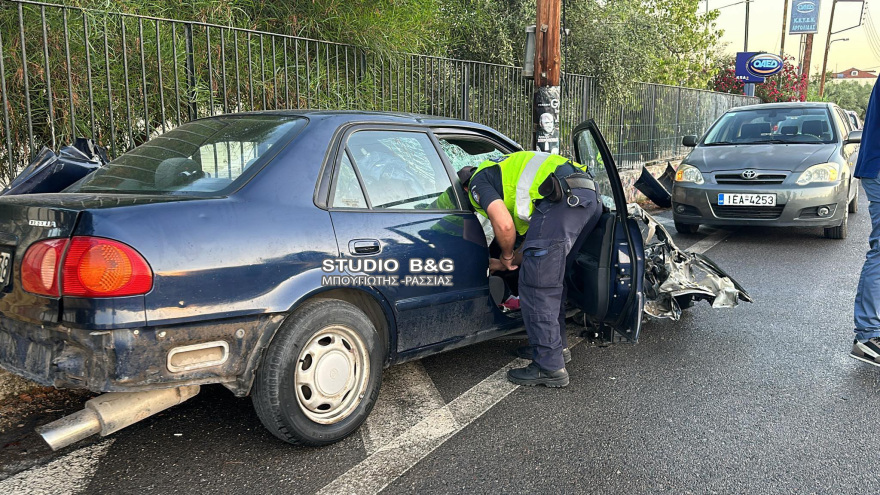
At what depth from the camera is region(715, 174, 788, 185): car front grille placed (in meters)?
7.58

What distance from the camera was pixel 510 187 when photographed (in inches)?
140

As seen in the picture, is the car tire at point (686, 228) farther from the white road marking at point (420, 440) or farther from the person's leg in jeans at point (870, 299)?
the white road marking at point (420, 440)

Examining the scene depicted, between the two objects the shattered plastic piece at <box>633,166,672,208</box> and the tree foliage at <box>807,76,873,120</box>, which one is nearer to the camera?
the shattered plastic piece at <box>633,166,672,208</box>

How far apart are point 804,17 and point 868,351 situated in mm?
42829

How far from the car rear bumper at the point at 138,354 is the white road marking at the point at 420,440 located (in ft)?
1.79

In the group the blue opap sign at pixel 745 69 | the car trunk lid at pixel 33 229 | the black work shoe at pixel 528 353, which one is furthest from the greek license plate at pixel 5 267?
the blue opap sign at pixel 745 69

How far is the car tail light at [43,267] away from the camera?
2.33 m

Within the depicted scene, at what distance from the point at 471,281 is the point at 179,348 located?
1524 millimetres

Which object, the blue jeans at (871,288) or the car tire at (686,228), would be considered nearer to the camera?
the blue jeans at (871,288)

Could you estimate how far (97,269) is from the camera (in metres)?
2.28

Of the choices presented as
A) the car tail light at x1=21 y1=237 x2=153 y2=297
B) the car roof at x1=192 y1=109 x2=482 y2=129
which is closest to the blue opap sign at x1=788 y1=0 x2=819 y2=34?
the car roof at x1=192 y1=109 x2=482 y2=129

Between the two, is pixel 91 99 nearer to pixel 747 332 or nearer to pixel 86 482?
pixel 86 482

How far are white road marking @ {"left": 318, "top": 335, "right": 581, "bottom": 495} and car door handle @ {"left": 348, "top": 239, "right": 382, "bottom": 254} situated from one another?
0.82m

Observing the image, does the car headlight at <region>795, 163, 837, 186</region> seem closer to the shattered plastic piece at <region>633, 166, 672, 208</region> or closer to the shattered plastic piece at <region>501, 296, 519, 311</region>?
the shattered plastic piece at <region>633, 166, 672, 208</region>
